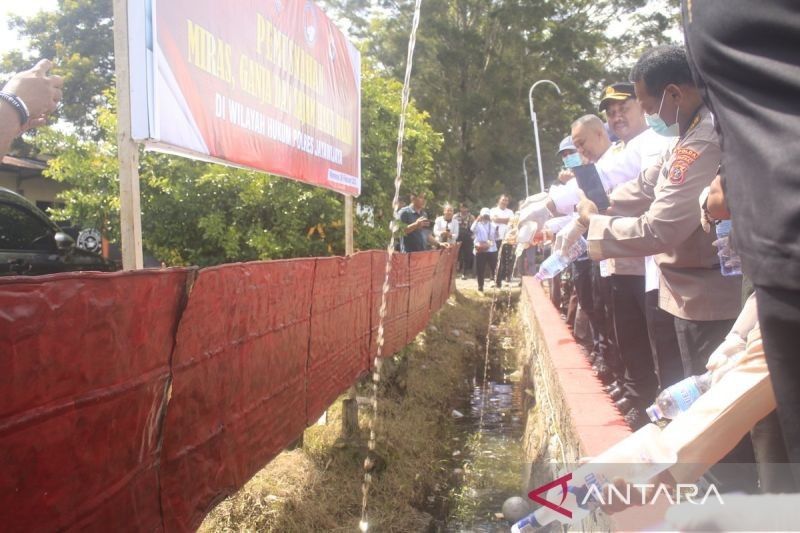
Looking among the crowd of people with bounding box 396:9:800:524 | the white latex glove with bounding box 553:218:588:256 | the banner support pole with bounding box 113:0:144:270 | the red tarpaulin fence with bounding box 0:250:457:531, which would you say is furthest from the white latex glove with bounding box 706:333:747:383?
the banner support pole with bounding box 113:0:144:270

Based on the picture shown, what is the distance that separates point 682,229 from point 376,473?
2.98 metres

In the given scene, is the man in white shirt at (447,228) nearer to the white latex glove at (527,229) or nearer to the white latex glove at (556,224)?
the white latex glove at (556,224)

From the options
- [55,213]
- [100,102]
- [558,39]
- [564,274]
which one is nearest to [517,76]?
[558,39]

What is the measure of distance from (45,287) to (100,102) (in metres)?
21.7

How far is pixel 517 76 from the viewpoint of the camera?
27.4m

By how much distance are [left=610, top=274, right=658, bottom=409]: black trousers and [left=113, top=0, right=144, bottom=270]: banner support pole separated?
8.45 feet

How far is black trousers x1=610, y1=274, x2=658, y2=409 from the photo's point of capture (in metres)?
3.71

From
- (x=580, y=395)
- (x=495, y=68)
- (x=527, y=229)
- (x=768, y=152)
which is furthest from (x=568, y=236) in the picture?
(x=495, y=68)

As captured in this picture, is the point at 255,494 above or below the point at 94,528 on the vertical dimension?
below

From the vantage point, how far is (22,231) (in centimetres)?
584

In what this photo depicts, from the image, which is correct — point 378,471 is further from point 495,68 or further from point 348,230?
point 495,68

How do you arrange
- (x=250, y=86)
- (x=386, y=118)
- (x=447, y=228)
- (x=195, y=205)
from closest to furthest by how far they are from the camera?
(x=250, y=86) → (x=195, y=205) → (x=386, y=118) → (x=447, y=228)

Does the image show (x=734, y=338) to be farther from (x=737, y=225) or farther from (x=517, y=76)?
(x=517, y=76)

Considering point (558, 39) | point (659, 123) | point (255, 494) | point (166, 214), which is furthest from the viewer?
point (558, 39)
